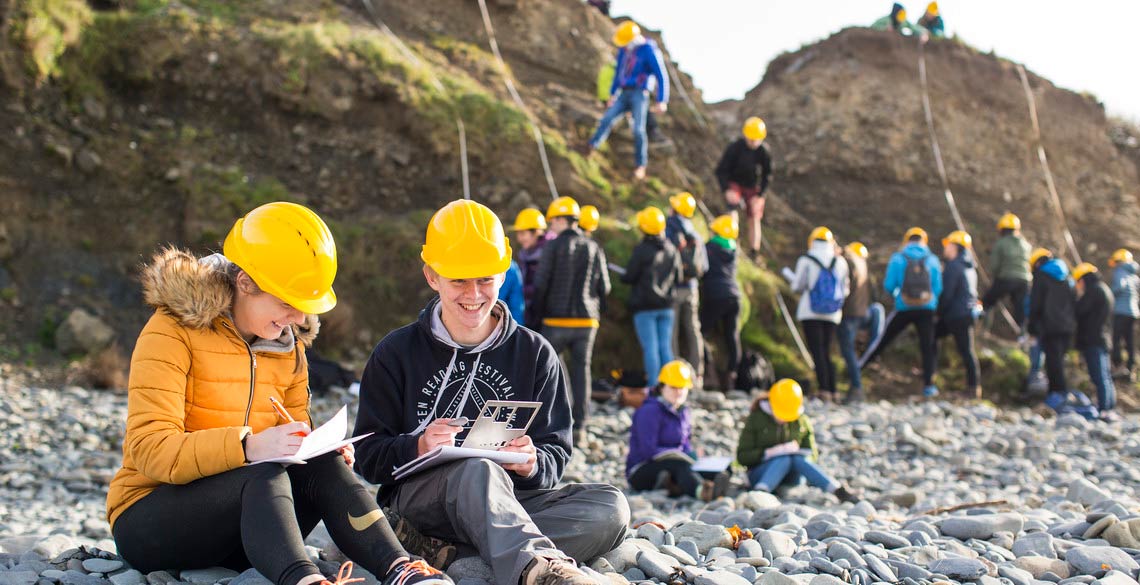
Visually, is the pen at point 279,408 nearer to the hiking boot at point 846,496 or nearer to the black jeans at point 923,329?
the hiking boot at point 846,496

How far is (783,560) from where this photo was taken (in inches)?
160

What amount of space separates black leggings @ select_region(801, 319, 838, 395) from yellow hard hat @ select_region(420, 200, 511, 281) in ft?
27.9

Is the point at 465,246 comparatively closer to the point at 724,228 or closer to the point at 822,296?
the point at 724,228

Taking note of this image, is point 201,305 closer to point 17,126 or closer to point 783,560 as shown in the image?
point 783,560

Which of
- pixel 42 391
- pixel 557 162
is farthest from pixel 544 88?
pixel 42 391

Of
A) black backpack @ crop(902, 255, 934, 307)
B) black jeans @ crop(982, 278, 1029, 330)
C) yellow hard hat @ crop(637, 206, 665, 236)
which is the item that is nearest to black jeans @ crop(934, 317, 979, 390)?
black backpack @ crop(902, 255, 934, 307)

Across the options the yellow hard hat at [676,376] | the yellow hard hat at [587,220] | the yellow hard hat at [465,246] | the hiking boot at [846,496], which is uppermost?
the yellow hard hat at [587,220]

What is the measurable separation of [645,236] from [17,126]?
8435 millimetres

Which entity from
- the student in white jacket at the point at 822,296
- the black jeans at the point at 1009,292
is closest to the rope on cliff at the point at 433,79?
the student in white jacket at the point at 822,296

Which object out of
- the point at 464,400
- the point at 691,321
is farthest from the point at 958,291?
A: the point at 464,400

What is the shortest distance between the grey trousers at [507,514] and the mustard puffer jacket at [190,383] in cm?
73

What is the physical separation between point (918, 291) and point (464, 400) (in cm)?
962

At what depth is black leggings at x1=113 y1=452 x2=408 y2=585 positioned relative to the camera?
321cm

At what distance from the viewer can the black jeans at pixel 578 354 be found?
9164 mm
